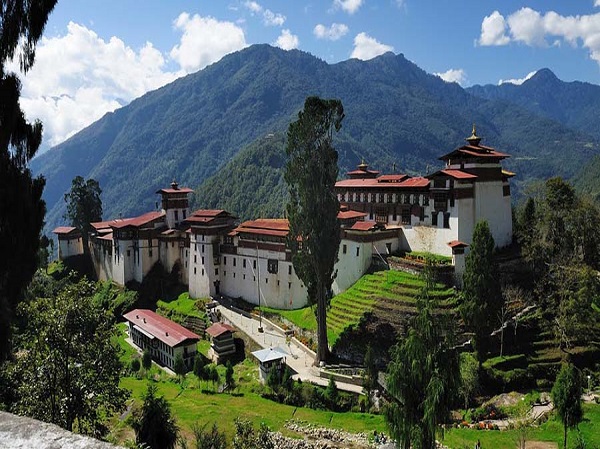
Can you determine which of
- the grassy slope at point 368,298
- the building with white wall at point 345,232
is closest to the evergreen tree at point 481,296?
the grassy slope at point 368,298

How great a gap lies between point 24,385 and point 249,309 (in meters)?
40.6

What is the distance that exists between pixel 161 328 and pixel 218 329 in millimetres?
6240

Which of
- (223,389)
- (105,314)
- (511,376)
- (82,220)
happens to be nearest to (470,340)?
(511,376)

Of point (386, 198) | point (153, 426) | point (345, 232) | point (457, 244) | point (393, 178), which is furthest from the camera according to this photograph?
point (393, 178)

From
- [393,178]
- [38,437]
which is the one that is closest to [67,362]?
[38,437]

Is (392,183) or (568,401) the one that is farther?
(392,183)

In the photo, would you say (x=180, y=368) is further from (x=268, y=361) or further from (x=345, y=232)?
(x=345, y=232)

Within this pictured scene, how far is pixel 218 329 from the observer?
49.7 metres

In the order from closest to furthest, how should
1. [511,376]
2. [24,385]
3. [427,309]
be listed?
[24,385], [427,309], [511,376]

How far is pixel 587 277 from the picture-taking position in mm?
39219

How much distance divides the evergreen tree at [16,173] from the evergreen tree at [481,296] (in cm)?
3007

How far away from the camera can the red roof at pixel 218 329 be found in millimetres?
49044

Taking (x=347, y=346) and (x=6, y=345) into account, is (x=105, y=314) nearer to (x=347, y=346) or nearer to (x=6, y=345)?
(x=6, y=345)

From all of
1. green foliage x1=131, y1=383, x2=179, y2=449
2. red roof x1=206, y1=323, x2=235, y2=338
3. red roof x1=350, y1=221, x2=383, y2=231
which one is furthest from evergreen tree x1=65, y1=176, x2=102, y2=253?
green foliage x1=131, y1=383, x2=179, y2=449
